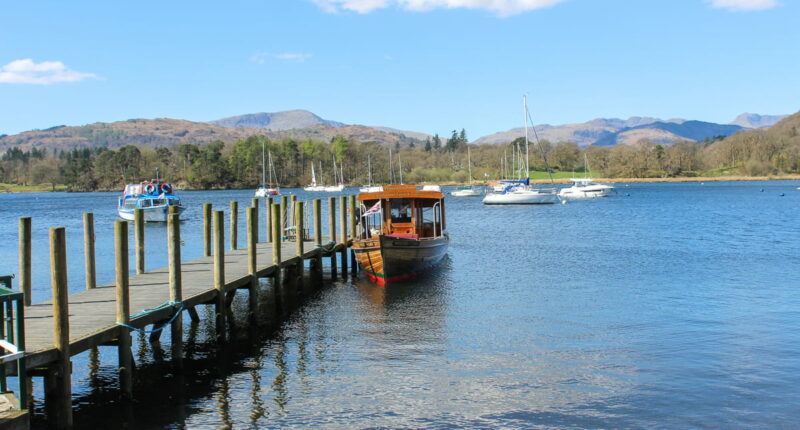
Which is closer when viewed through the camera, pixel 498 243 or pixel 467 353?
pixel 467 353

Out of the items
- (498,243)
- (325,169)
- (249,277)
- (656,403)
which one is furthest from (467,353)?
(325,169)

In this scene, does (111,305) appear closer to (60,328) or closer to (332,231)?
(60,328)

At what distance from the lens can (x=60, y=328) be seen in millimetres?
10867

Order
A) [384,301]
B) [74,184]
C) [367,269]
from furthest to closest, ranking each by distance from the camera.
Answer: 1. [74,184]
2. [367,269]
3. [384,301]


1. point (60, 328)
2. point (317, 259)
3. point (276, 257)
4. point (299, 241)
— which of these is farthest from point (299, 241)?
point (60, 328)

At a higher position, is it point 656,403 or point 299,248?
point 299,248

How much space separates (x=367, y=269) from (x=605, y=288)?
28.5ft

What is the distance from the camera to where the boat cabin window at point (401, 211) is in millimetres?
27562

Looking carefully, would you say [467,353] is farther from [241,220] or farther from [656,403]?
[241,220]

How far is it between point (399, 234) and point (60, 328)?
17337 mm

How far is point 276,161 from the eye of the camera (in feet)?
612

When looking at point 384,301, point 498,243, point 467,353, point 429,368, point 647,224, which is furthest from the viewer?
point 647,224

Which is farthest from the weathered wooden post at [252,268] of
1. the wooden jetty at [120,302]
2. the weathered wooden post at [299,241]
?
the weathered wooden post at [299,241]

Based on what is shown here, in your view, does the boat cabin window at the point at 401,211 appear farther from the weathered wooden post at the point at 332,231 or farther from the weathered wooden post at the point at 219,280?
the weathered wooden post at the point at 219,280
